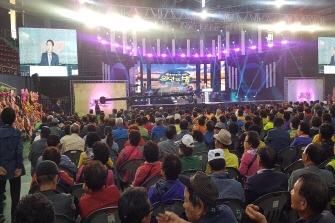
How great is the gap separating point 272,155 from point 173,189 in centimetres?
113

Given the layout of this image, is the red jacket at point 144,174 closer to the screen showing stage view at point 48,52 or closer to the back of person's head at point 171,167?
the back of person's head at point 171,167

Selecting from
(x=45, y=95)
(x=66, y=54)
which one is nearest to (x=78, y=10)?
(x=66, y=54)

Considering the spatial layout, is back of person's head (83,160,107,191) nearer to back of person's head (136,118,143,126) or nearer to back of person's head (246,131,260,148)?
back of person's head (246,131,260,148)

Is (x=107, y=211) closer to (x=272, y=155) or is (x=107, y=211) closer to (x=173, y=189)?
(x=173, y=189)

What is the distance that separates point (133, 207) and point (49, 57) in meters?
16.0

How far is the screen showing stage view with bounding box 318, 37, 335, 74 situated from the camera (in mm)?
20859

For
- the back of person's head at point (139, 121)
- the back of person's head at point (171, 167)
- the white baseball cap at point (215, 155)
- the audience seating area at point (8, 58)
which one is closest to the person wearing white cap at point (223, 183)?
the white baseball cap at point (215, 155)

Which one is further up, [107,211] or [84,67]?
[84,67]

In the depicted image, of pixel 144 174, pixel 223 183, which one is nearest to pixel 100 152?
pixel 144 174

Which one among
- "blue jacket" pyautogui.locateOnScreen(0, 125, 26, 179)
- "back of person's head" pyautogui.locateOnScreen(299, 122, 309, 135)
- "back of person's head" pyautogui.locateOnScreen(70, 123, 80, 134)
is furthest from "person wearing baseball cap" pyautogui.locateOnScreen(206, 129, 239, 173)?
"back of person's head" pyautogui.locateOnScreen(70, 123, 80, 134)

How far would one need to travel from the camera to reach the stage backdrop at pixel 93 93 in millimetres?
17312

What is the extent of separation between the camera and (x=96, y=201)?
3.07m

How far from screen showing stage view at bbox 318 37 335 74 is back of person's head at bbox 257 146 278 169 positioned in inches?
761

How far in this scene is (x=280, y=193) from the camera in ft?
10.2
